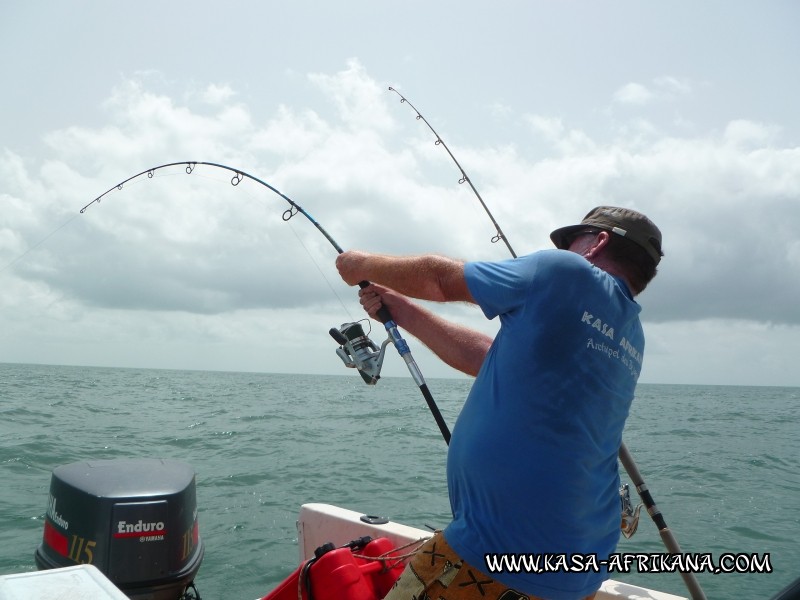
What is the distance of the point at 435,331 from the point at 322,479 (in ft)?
24.0

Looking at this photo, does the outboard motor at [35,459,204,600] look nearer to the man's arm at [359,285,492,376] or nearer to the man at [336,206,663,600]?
the man's arm at [359,285,492,376]

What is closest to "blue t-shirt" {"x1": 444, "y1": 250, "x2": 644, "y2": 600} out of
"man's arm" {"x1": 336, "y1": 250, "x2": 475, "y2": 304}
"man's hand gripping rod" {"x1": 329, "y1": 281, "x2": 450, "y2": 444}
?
"man's arm" {"x1": 336, "y1": 250, "x2": 475, "y2": 304}

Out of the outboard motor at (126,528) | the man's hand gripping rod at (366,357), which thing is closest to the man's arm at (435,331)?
the man's hand gripping rod at (366,357)

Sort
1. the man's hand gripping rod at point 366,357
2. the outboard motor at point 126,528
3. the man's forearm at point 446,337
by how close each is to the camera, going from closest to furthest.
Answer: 1. the man's forearm at point 446,337
2. the man's hand gripping rod at point 366,357
3. the outboard motor at point 126,528

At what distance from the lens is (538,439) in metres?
1.45

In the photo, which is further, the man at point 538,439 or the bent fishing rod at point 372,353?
the bent fishing rod at point 372,353

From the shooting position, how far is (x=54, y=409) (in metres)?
17.9

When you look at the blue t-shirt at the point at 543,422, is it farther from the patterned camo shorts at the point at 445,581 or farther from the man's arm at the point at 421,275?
the man's arm at the point at 421,275

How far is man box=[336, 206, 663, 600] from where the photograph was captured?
1.45 metres

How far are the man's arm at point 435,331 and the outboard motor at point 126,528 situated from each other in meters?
1.39

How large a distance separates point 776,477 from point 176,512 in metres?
11.1

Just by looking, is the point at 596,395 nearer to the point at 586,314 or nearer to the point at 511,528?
the point at 586,314

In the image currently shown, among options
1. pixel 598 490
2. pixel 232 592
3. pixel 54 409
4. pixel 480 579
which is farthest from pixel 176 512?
pixel 54 409

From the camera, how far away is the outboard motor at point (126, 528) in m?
2.70
